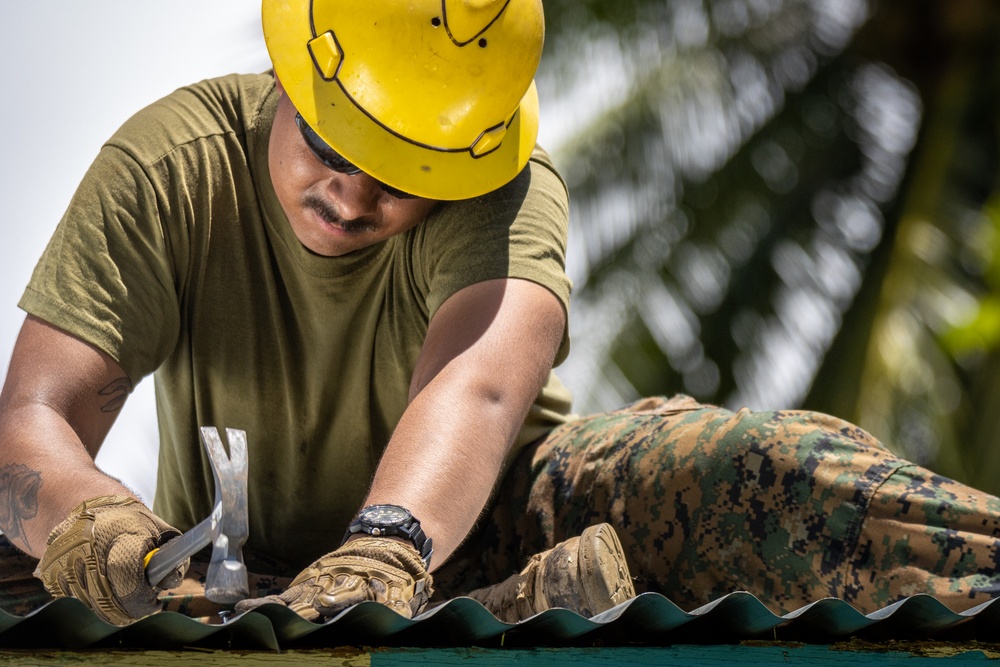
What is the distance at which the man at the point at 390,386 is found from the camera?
8.38 ft

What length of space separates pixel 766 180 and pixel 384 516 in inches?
250

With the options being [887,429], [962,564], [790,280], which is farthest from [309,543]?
[790,280]

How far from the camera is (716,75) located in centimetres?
818

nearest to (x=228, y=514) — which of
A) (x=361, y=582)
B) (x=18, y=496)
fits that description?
(x=361, y=582)

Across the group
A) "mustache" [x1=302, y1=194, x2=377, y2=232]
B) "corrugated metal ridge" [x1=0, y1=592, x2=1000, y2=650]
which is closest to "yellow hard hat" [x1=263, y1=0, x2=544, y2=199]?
"mustache" [x1=302, y1=194, x2=377, y2=232]

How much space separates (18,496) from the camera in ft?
8.79

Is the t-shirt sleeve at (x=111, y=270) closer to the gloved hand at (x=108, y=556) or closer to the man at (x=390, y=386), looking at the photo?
the man at (x=390, y=386)

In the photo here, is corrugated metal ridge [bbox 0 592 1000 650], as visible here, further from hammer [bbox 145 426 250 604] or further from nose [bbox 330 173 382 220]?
nose [bbox 330 173 382 220]

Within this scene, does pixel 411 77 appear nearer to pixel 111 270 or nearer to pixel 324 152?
pixel 324 152

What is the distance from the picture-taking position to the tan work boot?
98.7 inches

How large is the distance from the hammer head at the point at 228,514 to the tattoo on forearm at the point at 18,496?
29.6 inches

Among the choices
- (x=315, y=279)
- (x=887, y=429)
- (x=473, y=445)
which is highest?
(x=315, y=279)

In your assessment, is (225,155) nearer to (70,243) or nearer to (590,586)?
(70,243)

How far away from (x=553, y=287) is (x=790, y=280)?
216 inches
